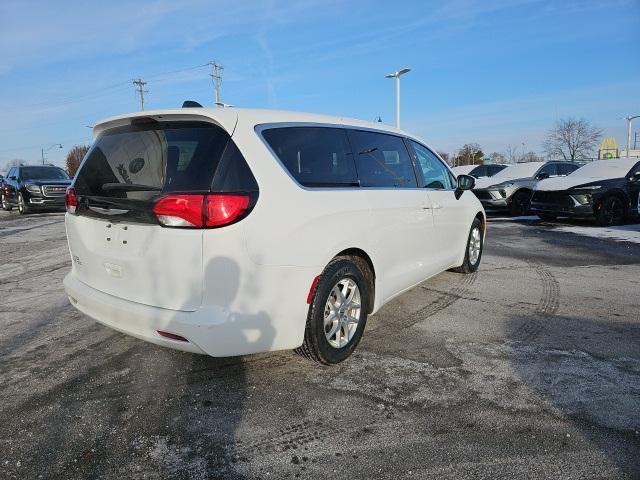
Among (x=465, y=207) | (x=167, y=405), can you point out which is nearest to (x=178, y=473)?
(x=167, y=405)

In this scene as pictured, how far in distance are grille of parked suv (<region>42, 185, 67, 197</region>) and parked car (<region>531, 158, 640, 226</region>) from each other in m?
14.7

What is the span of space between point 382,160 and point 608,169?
10189 mm

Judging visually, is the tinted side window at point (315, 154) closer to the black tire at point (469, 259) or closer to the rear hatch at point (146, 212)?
the rear hatch at point (146, 212)

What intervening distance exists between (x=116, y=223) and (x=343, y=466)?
6.51 feet

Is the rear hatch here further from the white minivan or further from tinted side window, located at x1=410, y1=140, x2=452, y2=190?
tinted side window, located at x1=410, y1=140, x2=452, y2=190

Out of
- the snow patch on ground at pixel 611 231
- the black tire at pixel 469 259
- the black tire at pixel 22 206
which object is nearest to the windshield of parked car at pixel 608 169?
the snow patch on ground at pixel 611 231

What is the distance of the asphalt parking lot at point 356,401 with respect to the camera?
238cm

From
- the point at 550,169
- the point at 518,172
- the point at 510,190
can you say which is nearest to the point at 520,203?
the point at 510,190

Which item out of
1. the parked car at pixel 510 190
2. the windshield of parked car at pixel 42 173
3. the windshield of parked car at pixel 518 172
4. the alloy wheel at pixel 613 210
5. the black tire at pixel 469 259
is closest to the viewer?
the black tire at pixel 469 259

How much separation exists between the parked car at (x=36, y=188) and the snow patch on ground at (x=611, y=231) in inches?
598

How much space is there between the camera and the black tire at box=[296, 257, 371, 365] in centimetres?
314

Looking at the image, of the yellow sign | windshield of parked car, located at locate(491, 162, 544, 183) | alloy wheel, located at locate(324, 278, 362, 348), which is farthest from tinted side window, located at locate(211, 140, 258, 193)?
the yellow sign

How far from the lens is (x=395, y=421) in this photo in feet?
8.98

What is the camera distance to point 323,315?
3.20m
